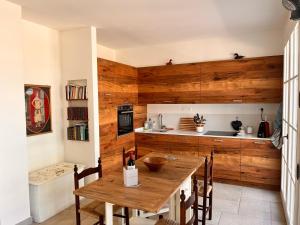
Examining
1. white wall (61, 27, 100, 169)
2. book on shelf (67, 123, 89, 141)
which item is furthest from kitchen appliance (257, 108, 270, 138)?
book on shelf (67, 123, 89, 141)

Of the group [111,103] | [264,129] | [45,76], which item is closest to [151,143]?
[111,103]

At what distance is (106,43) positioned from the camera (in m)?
4.55

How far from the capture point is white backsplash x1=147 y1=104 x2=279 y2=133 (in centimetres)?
418

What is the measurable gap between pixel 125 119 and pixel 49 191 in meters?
1.81

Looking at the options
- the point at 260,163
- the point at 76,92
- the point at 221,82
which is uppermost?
the point at 221,82

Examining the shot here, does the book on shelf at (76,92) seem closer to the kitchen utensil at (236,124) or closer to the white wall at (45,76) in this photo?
the white wall at (45,76)

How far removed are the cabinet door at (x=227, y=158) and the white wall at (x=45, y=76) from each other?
8.67 feet

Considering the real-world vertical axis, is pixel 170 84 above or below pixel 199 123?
above

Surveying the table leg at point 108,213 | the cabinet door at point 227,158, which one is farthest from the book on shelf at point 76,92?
the cabinet door at point 227,158

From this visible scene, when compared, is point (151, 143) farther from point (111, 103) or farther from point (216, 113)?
point (216, 113)

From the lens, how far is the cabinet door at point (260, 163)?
3.62 metres

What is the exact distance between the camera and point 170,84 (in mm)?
4508

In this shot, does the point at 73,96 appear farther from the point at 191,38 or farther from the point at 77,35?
the point at 191,38

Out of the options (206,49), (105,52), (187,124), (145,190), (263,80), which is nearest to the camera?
(145,190)
